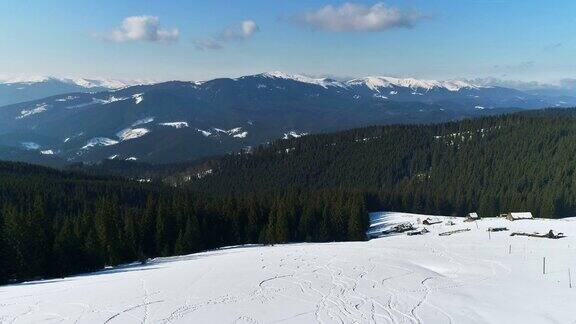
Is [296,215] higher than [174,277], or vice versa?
[174,277]

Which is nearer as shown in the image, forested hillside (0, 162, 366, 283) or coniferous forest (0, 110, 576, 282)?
forested hillside (0, 162, 366, 283)

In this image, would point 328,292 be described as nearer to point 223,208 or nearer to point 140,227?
point 140,227

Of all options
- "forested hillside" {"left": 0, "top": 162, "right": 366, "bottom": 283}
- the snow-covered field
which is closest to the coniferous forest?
"forested hillside" {"left": 0, "top": 162, "right": 366, "bottom": 283}

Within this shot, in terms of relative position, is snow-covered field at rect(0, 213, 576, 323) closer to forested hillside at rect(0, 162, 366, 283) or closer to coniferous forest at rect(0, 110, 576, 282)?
forested hillside at rect(0, 162, 366, 283)

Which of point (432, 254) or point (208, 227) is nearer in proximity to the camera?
point (432, 254)

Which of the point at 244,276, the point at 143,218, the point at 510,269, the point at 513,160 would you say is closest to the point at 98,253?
the point at 143,218

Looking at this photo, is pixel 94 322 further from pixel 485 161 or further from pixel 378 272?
pixel 485 161

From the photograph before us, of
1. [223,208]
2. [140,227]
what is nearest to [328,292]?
[140,227]
